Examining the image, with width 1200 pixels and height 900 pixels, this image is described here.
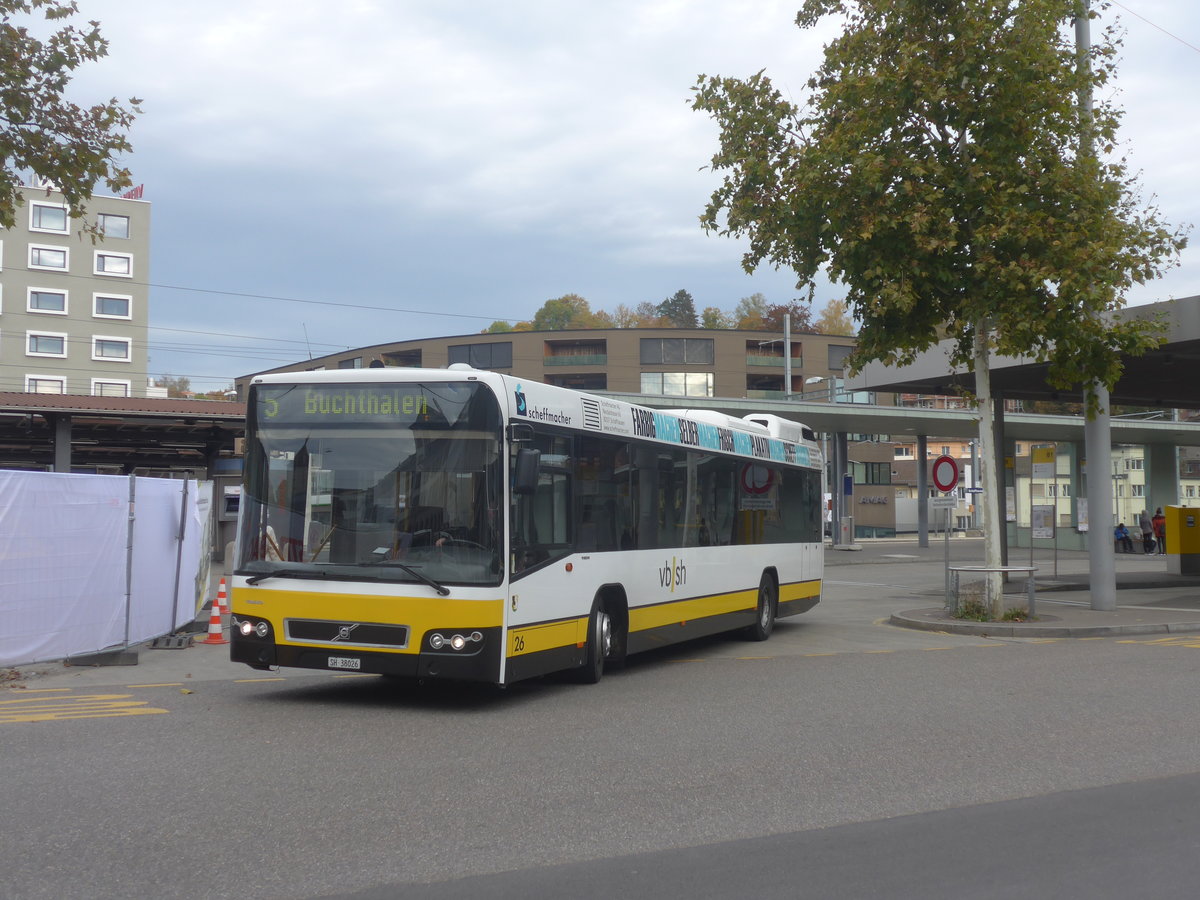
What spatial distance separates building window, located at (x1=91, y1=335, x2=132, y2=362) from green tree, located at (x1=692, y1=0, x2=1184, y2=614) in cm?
7574

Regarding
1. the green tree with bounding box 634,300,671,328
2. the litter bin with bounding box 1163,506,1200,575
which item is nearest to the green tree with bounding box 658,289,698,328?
the green tree with bounding box 634,300,671,328

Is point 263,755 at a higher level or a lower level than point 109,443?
lower

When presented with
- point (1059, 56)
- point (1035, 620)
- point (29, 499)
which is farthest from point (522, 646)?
point (1059, 56)

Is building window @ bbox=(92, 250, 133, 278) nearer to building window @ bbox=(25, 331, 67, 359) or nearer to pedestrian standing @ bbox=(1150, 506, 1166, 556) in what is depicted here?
building window @ bbox=(25, 331, 67, 359)

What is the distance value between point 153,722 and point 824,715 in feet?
17.2

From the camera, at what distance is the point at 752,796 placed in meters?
6.80

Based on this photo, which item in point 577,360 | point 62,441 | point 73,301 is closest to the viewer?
point 62,441

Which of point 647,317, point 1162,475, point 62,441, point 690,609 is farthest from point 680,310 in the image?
point 690,609

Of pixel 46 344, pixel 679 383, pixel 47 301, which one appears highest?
pixel 47 301

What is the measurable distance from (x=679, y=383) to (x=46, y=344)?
4337 centimetres

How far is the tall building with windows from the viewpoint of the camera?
267 ft

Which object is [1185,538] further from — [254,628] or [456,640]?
[254,628]

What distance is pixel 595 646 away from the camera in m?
11.5

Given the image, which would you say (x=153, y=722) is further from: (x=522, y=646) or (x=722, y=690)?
(x=722, y=690)
